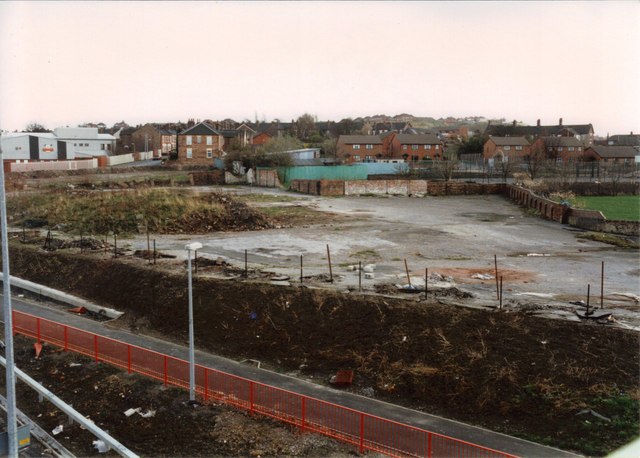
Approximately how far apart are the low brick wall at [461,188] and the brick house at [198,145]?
40.6 metres

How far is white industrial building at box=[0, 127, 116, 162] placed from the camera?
3371 inches

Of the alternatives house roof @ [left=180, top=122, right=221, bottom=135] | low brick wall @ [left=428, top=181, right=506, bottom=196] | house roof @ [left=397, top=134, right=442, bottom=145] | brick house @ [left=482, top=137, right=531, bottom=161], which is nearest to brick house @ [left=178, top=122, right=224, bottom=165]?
house roof @ [left=180, top=122, right=221, bottom=135]

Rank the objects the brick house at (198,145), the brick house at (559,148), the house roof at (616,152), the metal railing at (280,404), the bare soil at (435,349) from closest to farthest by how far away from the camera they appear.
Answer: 1. the metal railing at (280,404)
2. the bare soil at (435,349)
3. the house roof at (616,152)
4. the brick house at (198,145)
5. the brick house at (559,148)

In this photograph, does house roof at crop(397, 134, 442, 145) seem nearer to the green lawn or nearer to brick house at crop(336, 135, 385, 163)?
brick house at crop(336, 135, 385, 163)

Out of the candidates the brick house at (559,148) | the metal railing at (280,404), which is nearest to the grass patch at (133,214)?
the metal railing at (280,404)

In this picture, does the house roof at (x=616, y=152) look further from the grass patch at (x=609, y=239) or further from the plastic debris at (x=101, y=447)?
the plastic debris at (x=101, y=447)

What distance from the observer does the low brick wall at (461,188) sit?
62.0 m

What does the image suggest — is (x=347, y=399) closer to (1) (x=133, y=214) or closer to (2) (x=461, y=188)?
(1) (x=133, y=214)

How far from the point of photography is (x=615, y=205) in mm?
50438

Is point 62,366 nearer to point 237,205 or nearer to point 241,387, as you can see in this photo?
point 241,387

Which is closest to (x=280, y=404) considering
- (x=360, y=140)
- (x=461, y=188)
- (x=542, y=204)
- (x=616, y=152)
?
(x=542, y=204)

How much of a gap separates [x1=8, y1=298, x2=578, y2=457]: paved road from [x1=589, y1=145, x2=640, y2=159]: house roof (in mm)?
86511

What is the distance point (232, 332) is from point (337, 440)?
26.8 ft

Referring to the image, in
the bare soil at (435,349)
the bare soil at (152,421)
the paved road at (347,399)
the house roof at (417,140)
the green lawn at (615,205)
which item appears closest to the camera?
the bare soil at (152,421)
